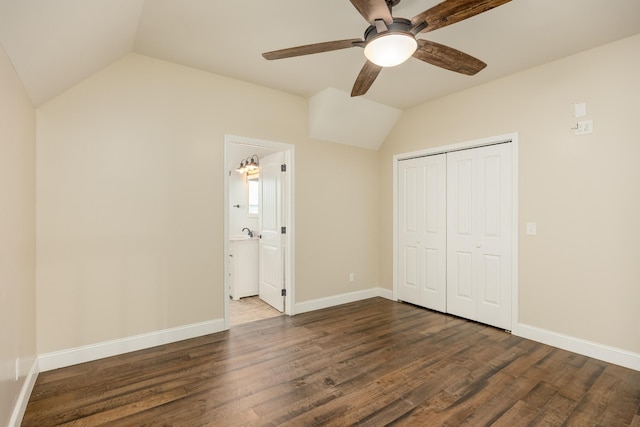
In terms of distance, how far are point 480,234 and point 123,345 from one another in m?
3.92

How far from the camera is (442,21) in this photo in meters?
1.77

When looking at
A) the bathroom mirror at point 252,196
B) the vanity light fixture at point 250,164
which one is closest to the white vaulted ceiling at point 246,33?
the vanity light fixture at point 250,164

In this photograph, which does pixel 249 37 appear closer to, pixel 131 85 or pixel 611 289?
pixel 131 85

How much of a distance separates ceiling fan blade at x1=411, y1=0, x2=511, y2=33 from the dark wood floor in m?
2.39

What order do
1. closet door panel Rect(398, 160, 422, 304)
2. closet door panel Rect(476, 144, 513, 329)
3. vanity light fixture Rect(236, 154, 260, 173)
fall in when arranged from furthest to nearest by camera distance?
vanity light fixture Rect(236, 154, 260, 173), closet door panel Rect(398, 160, 422, 304), closet door panel Rect(476, 144, 513, 329)

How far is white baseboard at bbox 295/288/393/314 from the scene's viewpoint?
4.07m

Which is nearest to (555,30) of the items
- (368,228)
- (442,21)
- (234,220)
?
(442,21)

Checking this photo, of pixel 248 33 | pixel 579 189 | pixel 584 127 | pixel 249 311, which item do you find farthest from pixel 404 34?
pixel 249 311

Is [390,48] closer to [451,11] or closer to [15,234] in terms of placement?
[451,11]

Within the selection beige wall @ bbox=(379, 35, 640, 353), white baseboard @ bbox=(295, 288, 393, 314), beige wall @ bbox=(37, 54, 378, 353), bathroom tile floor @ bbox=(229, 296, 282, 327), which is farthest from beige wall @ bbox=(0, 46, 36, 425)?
beige wall @ bbox=(379, 35, 640, 353)

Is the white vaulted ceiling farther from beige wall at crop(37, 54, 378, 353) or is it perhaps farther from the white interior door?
the white interior door

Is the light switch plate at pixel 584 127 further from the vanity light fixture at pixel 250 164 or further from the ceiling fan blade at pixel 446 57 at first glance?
the vanity light fixture at pixel 250 164

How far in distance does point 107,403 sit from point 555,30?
442 centimetres

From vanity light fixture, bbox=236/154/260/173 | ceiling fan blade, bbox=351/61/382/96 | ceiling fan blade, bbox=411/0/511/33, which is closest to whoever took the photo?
ceiling fan blade, bbox=411/0/511/33
